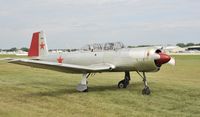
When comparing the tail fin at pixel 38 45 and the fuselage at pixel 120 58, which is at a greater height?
the tail fin at pixel 38 45

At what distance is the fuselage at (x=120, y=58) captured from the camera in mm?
12430

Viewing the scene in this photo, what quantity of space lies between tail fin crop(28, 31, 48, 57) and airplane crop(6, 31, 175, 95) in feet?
6.36

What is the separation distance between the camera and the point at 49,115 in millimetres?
8305

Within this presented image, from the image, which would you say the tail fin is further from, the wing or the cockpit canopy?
the wing

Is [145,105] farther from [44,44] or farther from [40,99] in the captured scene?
[44,44]

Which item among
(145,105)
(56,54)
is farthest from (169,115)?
(56,54)

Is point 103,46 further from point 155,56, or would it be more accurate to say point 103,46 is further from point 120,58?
point 155,56

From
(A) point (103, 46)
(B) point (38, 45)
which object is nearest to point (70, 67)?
(A) point (103, 46)

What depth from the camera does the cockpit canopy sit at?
13805mm

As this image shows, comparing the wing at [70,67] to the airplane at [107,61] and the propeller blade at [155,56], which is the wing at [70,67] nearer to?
the airplane at [107,61]

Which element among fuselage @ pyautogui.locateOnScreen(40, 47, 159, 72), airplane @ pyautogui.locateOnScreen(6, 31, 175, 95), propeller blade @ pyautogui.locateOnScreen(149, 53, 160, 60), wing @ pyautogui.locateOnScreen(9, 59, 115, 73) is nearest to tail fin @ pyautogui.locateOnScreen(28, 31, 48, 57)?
airplane @ pyautogui.locateOnScreen(6, 31, 175, 95)

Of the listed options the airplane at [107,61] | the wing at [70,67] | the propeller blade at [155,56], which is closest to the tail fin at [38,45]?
the airplane at [107,61]

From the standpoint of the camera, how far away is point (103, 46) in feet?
46.4

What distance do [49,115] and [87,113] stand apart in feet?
3.17
